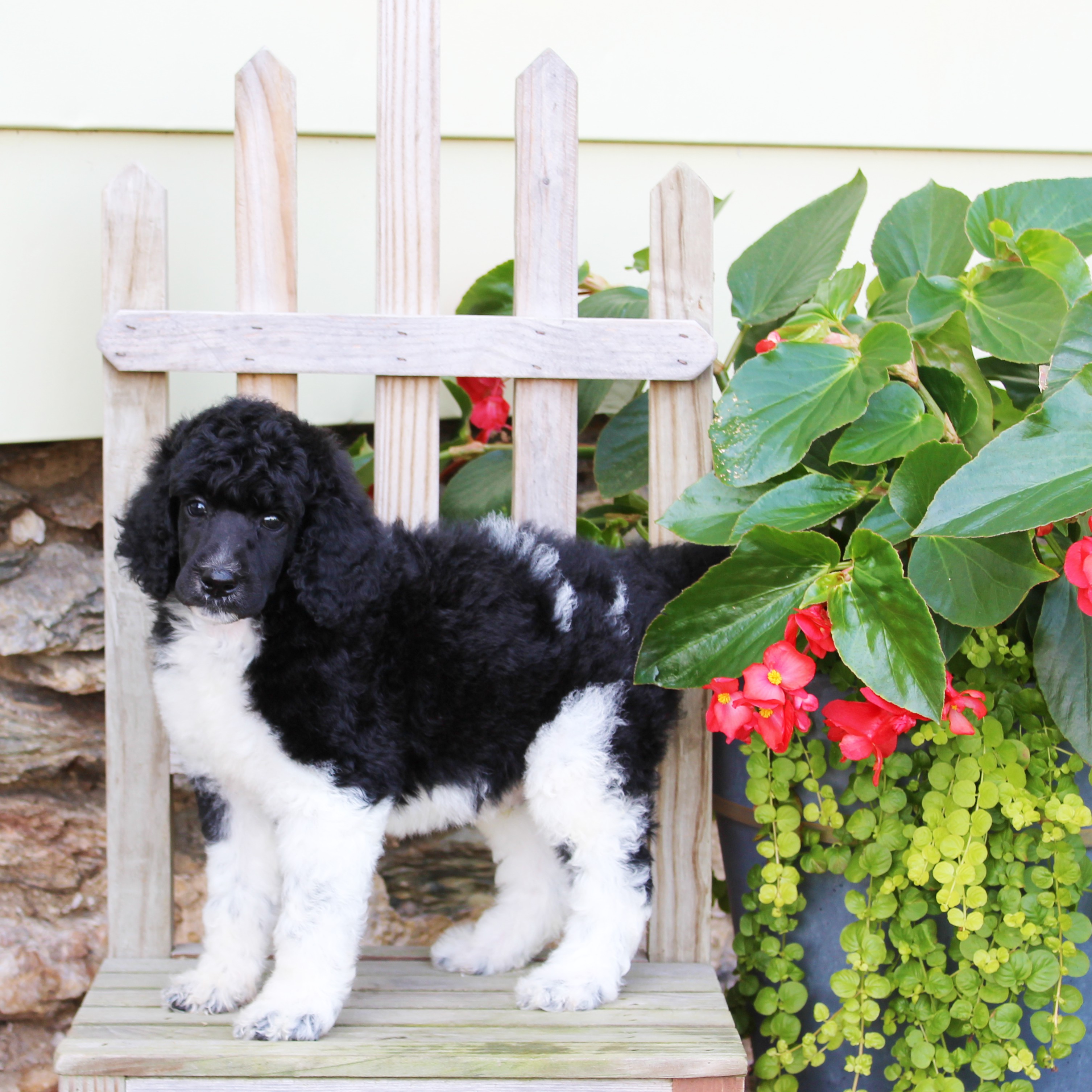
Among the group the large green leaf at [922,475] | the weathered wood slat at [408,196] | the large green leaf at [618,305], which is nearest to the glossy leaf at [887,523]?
the large green leaf at [922,475]

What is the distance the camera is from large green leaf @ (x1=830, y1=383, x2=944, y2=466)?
183cm

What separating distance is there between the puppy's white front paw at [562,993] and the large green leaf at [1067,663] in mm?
922

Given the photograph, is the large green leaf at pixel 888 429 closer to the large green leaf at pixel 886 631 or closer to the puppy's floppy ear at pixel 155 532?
the large green leaf at pixel 886 631

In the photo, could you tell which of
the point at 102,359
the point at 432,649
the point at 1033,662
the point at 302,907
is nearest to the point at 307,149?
the point at 102,359

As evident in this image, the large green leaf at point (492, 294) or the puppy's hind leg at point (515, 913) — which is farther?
the large green leaf at point (492, 294)

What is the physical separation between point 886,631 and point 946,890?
19.6 inches

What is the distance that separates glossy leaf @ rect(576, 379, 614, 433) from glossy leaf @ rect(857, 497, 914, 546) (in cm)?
77

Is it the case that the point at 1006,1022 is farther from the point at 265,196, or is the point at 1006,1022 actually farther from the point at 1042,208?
the point at 265,196

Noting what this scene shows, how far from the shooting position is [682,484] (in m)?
2.28

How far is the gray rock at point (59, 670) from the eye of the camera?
2578 mm

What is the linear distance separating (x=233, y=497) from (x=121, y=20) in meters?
1.37

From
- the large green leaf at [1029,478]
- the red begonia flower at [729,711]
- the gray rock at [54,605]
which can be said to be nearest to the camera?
the large green leaf at [1029,478]

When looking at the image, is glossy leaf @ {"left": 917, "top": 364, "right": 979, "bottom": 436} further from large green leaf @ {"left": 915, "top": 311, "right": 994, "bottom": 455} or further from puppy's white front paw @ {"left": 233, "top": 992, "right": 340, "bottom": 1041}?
puppy's white front paw @ {"left": 233, "top": 992, "right": 340, "bottom": 1041}

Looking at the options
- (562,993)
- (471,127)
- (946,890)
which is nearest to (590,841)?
(562,993)
